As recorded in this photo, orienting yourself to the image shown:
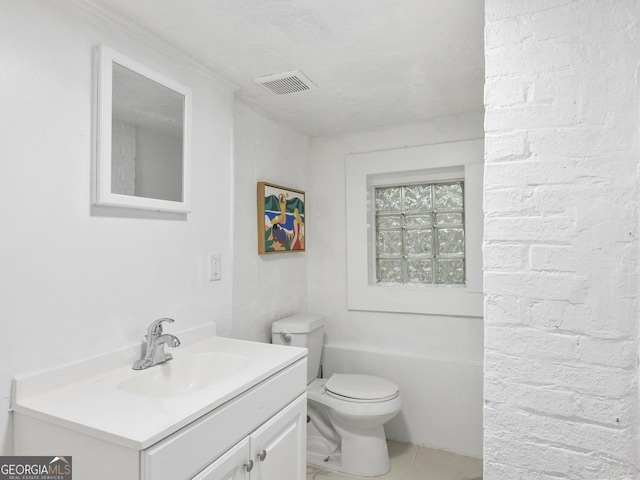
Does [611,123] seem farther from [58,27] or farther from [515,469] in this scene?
[58,27]

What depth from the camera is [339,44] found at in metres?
1.57

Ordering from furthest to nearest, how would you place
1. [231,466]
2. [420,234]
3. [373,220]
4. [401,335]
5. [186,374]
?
[373,220] → [420,234] → [401,335] → [186,374] → [231,466]

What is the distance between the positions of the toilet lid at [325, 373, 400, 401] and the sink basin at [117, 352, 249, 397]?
0.89 metres

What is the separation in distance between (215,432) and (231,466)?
0.49 ft

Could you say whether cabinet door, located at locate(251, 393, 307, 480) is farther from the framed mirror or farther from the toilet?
the framed mirror

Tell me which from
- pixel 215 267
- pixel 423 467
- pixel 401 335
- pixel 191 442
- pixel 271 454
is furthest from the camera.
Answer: pixel 401 335

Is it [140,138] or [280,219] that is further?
[280,219]

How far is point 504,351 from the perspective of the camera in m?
1.09

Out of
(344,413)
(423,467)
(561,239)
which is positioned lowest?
(423,467)

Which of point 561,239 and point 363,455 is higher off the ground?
point 561,239

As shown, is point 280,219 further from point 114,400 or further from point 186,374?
point 114,400

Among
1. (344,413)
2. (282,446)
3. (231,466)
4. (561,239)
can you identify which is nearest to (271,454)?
(282,446)

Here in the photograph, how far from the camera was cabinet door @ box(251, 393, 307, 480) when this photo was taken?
1.30m

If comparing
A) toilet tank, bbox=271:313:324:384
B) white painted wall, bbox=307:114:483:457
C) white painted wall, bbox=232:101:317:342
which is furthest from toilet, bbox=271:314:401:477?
white painted wall, bbox=307:114:483:457
